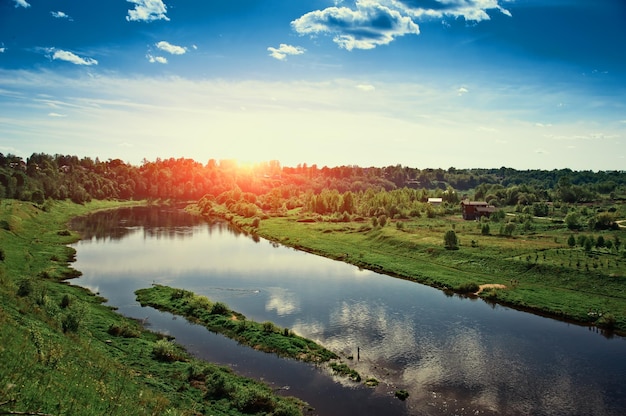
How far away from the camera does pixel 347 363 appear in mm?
37188

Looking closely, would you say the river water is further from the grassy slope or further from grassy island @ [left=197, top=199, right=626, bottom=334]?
the grassy slope

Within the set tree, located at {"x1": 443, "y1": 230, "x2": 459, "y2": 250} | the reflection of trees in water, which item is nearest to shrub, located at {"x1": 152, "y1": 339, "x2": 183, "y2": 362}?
tree, located at {"x1": 443, "y1": 230, "x2": 459, "y2": 250}

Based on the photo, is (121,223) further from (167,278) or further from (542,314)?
(542,314)

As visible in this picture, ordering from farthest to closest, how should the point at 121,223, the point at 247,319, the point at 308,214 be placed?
the point at 308,214
the point at 121,223
the point at 247,319

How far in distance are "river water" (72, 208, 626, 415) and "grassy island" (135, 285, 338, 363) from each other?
1.28 metres

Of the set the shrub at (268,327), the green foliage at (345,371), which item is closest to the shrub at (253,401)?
the green foliage at (345,371)

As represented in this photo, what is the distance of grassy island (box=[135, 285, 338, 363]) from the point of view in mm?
38969

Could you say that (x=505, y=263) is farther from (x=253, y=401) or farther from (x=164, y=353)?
(x=164, y=353)

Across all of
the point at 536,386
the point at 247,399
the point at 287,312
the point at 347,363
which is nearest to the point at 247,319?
the point at 287,312

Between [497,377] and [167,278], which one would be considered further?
[167,278]

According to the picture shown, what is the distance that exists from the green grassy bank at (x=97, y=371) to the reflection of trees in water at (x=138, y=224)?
57.5 metres

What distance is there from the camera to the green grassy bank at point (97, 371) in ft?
62.3

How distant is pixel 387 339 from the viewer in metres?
42.6

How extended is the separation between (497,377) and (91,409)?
30.6 m
